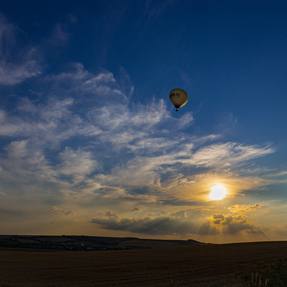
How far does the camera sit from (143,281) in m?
30.8

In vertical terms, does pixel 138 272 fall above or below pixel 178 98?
below

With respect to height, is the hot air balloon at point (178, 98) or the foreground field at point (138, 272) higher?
the hot air balloon at point (178, 98)

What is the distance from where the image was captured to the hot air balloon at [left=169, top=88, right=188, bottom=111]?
4012 centimetres

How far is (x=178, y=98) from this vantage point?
40125 millimetres

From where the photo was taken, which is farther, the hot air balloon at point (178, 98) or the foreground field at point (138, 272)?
the hot air balloon at point (178, 98)

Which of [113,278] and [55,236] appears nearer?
[113,278]

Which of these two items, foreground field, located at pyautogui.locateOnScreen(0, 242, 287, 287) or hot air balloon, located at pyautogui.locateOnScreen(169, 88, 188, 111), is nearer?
foreground field, located at pyautogui.locateOnScreen(0, 242, 287, 287)

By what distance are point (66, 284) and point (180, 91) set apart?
63.9ft

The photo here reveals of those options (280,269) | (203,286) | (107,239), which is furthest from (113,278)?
(107,239)

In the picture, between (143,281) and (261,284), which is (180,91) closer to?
(143,281)

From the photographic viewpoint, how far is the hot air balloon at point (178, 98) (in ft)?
132

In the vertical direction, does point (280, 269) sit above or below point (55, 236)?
below

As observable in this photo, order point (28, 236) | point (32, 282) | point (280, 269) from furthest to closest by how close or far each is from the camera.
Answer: point (28, 236) → point (32, 282) → point (280, 269)

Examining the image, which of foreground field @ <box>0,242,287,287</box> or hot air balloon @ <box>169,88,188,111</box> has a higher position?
hot air balloon @ <box>169,88,188,111</box>
